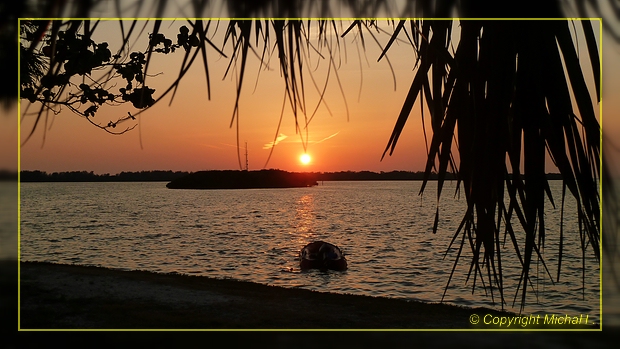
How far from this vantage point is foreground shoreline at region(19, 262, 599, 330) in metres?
7.16

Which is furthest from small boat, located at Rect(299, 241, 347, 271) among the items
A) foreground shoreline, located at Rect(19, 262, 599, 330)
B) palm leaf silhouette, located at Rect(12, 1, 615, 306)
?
palm leaf silhouette, located at Rect(12, 1, 615, 306)

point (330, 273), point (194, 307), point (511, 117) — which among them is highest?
point (511, 117)

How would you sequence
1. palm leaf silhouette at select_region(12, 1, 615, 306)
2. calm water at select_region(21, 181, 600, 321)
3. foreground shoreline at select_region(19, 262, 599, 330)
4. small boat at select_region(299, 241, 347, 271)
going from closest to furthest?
1. palm leaf silhouette at select_region(12, 1, 615, 306)
2. foreground shoreline at select_region(19, 262, 599, 330)
3. calm water at select_region(21, 181, 600, 321)
4. small boat at select_region(299, 241, 347, 271)

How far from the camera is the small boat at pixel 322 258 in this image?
22.2 m

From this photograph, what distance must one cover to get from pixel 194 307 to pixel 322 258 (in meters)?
13.8

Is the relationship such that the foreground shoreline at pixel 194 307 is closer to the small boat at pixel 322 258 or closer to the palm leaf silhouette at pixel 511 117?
the palm leaf silhouette at pixel 511 117

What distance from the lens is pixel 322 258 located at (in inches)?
872

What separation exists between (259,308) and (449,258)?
2174cm

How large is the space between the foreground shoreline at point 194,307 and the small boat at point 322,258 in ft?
35.4

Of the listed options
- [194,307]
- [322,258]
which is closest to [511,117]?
[194,307]

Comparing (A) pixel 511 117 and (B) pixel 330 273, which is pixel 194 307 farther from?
(B) pixel 330 273

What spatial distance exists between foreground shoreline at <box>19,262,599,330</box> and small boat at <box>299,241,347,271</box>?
10.8 meters

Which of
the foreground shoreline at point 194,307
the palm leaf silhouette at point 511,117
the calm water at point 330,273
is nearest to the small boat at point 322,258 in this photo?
the calm water at point 330,273

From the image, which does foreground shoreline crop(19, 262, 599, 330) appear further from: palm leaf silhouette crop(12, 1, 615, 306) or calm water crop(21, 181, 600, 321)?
palm leaf silhouette crop(12, 1, 615, 306)
